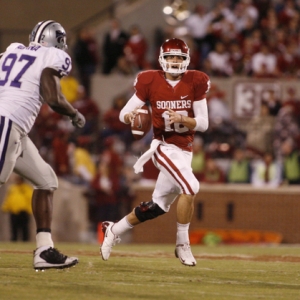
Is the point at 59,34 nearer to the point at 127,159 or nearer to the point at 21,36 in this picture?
the point at 127,159

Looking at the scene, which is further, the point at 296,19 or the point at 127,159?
the point at 296,19

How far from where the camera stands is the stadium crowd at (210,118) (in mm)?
14281

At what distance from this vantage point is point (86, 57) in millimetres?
16703

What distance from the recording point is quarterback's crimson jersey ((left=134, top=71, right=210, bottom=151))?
7004 mm

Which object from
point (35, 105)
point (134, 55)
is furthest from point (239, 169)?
point (35, 105)

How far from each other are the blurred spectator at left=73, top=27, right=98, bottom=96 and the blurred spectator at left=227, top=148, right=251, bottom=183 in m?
3.76

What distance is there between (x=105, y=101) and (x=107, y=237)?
9461 mm

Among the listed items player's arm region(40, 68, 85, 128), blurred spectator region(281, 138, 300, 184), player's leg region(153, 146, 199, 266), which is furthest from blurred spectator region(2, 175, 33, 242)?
player's arm region(40, 68, 85, 128)

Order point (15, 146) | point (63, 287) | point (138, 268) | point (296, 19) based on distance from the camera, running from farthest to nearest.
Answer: point (296, 19) → point (138, 268) → point (15, 146) → point (63, 287)

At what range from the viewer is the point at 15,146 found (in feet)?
19.5

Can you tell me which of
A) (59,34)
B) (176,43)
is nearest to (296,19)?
(176,43)

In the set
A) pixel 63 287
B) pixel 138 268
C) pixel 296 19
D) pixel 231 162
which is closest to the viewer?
pixel 63 287

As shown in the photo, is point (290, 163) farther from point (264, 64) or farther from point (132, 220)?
point (132, 220)

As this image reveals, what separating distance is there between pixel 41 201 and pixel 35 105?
→ 30.2 inches
